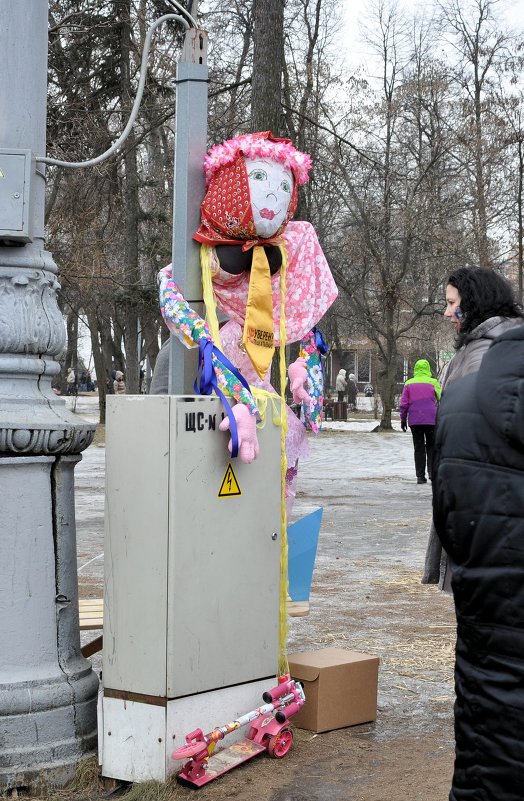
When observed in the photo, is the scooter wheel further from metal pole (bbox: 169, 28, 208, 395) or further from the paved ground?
metal pole (bbox: 169, 28, 208, 395)

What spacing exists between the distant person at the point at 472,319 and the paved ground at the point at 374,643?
2.30ft

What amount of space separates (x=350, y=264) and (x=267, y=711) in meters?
25.9

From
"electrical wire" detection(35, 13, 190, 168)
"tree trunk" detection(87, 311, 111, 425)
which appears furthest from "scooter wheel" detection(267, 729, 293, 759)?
"tree trunk" detection(87, 311, 111, 425)

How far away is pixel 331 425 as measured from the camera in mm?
34406

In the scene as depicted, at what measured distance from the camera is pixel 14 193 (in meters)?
3.96

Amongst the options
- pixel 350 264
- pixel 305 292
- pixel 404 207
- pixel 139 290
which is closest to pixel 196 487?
pixel 305 292

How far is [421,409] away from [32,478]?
1127 centimetres

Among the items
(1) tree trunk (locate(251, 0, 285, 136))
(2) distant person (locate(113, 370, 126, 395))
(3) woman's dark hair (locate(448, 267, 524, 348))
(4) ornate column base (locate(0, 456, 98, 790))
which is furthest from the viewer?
(2) distant person (locate(113, 370, 126, 395))

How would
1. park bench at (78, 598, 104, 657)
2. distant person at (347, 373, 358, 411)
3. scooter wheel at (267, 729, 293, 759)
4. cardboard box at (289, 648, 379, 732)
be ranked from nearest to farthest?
scooter wheel at (267, 729, 293, 759)
park bench at (78, 598, 104, 657)
cardboard box at (289, 648, 379, 732)
distant person at (347, 373, 358, 411)

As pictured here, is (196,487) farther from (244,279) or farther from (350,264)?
(350,264)

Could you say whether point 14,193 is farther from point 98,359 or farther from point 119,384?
point 119,384

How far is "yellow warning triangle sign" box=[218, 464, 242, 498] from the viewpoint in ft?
13.4

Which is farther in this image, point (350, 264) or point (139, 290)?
point (350, 264)

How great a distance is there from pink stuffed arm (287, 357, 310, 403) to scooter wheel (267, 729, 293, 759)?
161cm
